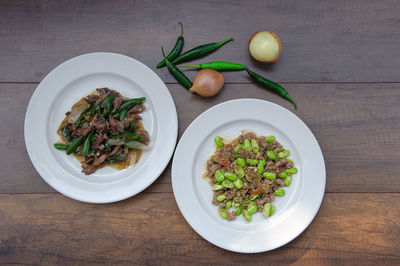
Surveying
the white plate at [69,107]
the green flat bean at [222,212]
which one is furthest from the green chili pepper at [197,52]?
the green flat bean at [222,212]

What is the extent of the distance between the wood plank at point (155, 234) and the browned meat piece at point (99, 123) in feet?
2.11

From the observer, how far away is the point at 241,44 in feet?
8.66

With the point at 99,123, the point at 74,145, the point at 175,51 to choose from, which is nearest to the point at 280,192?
the point at 175,51

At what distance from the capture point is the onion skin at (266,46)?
2.46m

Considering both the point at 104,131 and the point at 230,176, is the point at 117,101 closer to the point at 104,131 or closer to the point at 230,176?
the point at 104,131

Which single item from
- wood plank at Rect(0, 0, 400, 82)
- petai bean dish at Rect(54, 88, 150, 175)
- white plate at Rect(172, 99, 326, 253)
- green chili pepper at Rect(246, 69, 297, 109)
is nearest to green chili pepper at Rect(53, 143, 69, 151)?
petai bean dish at Rect(54, 88, 150, 175)

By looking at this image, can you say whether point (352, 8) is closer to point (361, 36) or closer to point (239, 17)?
point (361, 36)

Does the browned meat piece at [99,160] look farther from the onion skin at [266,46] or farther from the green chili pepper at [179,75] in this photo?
the onion skin at [266,46]

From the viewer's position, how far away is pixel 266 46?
245cm

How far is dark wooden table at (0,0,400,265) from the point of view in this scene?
258 cm

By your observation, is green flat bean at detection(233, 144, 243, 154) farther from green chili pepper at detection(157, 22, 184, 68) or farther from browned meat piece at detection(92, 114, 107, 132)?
browned meat piece at detection(92, 114, 107, 132)

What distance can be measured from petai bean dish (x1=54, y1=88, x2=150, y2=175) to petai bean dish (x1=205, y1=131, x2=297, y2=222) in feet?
2.09

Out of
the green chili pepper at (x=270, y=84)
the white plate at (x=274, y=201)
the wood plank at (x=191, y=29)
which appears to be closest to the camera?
the white plate at (x=274, y=201)

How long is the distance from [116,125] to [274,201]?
1.40 metres
